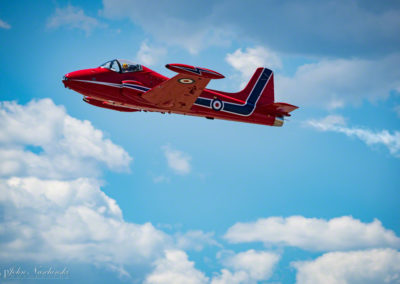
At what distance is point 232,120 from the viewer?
101 feet

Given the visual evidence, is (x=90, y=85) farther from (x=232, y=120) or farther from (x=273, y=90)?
(x=273, y=90)

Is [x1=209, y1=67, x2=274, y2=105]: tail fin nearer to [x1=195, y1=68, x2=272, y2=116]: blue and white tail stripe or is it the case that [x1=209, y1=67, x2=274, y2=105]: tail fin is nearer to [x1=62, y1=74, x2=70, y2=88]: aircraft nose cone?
[x1=195, y1=68, x2=272, y2=116]: blue and white tail stripe

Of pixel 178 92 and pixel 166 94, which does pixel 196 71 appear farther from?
pixel 166 94

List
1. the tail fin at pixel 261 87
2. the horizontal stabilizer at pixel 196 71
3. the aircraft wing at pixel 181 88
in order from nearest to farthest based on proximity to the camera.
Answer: the horizontal stabilizer at pixel 196 71 → the aircraft wing at pixel 181 88 → the tail fin at pixel 261 87

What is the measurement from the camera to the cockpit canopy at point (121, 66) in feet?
89.6

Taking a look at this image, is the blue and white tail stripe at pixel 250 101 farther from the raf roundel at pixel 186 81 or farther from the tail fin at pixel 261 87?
the raf roundel at pixel 186 81

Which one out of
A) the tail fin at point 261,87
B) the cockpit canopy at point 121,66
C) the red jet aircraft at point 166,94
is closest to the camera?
the red jet aircraft at point 166,94

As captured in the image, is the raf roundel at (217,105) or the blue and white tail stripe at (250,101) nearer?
the blue and white tail stripe at (250,101)

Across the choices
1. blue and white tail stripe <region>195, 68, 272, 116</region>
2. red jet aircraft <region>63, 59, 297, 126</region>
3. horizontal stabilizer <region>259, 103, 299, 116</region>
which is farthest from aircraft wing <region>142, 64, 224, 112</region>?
horizontal stabilizer <region>259, 103, 299, 116</region>

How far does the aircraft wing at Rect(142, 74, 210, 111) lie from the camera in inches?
1005

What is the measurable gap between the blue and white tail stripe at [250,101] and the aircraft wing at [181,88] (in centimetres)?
157

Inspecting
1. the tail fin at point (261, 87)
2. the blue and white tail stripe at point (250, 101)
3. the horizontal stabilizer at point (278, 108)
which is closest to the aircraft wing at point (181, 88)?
the blue and white tail stripe at point (250, 101)

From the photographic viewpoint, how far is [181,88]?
86.5ft

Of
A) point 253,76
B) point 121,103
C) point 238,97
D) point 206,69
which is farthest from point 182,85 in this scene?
point 253,76
